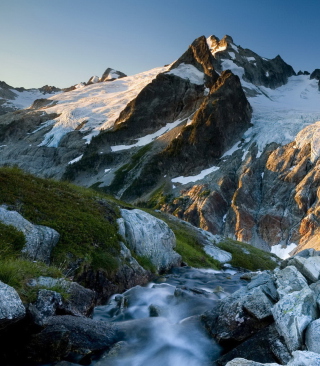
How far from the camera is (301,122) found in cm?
11450

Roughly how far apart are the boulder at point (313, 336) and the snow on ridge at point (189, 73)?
15470 centimetres

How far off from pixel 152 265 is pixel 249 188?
8364cm

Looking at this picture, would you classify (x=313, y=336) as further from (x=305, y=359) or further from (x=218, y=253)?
(x=218, y=253)

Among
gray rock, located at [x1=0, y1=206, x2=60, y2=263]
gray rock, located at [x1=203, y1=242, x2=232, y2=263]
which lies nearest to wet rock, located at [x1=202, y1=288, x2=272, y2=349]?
gray rock, located at [x1=0, y1=206, x2=60, y2=263]

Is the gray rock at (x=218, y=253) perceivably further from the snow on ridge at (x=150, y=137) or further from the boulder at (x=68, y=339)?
the snow on ridge at (x=150, y=137)

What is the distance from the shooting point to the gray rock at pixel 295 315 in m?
8.17

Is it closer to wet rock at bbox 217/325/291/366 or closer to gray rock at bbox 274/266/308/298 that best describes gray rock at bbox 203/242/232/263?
gray rock at bbox 274/266/308/298

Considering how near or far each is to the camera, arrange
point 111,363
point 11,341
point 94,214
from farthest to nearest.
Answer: point 94,214
point 111,363
point 11,341

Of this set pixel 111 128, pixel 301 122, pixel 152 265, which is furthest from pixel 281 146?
pixel 152 265

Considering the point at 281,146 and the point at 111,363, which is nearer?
the point at 111,363

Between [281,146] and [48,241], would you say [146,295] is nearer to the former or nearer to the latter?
[48,241]

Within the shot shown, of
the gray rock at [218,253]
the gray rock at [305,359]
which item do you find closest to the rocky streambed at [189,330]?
the gray rock at [305,359]

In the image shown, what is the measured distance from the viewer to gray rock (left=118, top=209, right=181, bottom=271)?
19.8 m

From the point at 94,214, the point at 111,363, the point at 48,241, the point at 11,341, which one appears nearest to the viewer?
the point at 11,341
